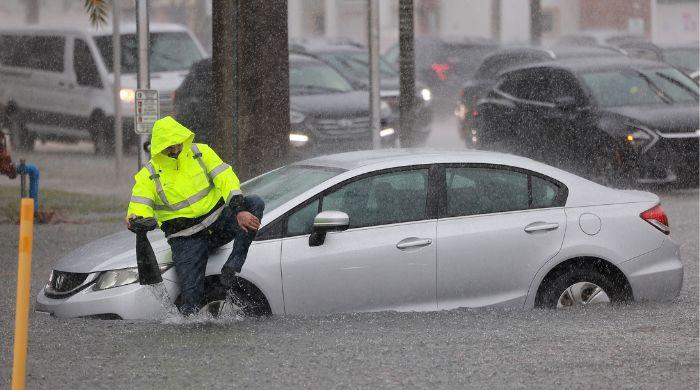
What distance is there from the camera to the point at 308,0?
55531 millimetres

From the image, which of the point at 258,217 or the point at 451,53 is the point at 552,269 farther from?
the point at 451,53

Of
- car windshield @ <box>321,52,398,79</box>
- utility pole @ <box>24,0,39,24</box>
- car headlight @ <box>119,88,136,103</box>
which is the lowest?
car headlight @ <box>119,88,136,103</box>

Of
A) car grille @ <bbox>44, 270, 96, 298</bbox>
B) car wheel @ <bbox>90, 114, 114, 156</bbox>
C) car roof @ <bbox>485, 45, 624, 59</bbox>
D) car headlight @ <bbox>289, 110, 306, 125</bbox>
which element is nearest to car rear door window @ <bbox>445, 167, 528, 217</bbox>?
car grille @ <bbox>44, 270, 96, 298</bbox>

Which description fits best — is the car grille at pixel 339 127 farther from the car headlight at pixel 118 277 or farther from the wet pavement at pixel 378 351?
the car headlight at pixel 118 277

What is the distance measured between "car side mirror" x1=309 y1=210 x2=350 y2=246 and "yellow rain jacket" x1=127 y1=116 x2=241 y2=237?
51 cm

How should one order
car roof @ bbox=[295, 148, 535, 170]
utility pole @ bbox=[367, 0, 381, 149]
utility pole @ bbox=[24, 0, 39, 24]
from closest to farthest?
car roof @ bbox=[295, 148, 535, 170] → utility pole @ bbox=[367, 0, 381, 149] → utility pole @ bbox=[24, 0, 39, 24]

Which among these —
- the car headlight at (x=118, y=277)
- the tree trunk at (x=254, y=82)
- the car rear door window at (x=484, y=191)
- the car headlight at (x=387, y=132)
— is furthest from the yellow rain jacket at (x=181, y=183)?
the car headlight at (x=387, y=132)

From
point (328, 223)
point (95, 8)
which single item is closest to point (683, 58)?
point (95, 8)

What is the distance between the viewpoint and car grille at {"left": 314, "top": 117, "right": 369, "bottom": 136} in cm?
2033

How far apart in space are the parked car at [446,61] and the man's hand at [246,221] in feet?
79.8

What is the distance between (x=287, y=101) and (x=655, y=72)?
730 centimetres

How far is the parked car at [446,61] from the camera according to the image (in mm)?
33375

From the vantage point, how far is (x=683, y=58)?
30.1 metres

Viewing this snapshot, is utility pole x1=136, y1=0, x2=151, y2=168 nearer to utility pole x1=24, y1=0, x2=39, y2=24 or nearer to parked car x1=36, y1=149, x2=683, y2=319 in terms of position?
parked car x1=36, y1=149, x2=683, y2=319
